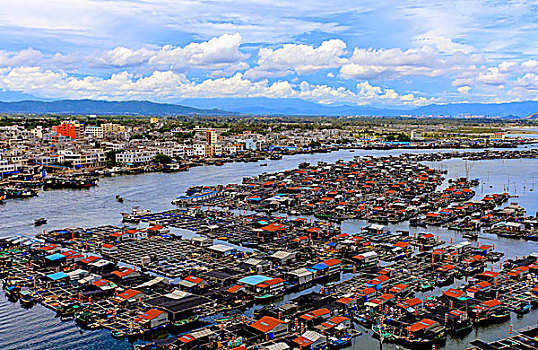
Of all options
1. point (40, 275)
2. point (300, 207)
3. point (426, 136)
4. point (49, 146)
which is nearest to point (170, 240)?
point (40, 275)

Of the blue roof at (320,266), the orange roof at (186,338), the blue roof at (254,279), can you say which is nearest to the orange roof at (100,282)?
the blue roof at (254,279)

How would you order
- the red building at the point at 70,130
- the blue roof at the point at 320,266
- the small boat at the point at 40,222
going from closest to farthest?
1. the blue roof at the point at 320,266
2. the small boat at the point at 40,222
3. the red building at the point at 70,130

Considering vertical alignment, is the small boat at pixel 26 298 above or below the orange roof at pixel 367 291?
below

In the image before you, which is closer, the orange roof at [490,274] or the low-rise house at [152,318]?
the low-rise house at [152,318]

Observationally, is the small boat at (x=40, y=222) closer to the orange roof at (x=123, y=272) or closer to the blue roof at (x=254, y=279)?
the orange roof at (x=123, y=272)

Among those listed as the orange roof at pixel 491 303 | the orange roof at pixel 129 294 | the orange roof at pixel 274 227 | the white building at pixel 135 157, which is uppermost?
the white building at pixel 135 157

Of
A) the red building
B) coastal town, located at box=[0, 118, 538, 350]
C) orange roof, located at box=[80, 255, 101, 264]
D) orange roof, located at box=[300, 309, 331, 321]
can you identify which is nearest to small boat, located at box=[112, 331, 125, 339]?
coastal town, located at box=[0, 118, 538, 350]

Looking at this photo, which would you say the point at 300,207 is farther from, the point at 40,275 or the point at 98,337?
the point at 98,337

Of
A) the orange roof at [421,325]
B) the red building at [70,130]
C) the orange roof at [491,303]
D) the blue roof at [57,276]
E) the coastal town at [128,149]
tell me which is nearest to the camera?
the orange roof at [421,325]
